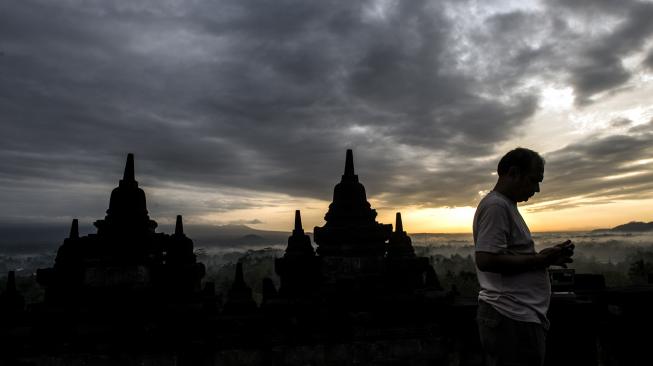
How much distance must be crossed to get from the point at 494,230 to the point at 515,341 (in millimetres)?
892

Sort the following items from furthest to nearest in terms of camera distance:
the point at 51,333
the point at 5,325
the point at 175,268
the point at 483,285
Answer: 1. the point at 175,268
2. the point at 5,325
3. the point at 51,333
4. the point at 483,285

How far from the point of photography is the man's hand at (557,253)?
348 cm

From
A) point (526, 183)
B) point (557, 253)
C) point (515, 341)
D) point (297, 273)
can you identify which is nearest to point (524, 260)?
point (557, 253)

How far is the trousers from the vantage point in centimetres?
350

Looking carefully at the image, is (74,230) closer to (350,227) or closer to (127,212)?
(127,212)

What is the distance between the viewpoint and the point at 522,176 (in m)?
3.87

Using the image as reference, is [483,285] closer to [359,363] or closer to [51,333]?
[359,363]

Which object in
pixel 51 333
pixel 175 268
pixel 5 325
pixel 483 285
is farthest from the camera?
pixel 175 268

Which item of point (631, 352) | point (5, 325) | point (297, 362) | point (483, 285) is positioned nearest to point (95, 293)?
point (5, 325)

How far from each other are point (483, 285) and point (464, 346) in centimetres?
301

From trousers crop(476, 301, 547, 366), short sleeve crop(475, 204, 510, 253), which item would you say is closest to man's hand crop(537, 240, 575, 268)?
short sleeve crop(475, 204, 510, 253)

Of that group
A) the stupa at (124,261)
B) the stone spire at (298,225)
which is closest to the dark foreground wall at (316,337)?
the stupa at (124,261)

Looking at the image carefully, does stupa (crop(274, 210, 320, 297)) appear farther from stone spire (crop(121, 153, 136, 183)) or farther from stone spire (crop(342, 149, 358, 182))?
stone spire (crop(121, 153, 136, 183))

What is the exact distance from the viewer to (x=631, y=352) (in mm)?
6480
